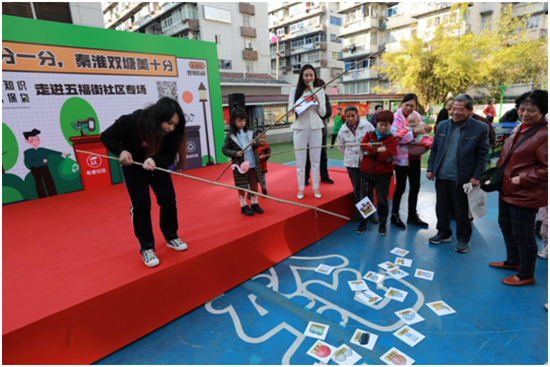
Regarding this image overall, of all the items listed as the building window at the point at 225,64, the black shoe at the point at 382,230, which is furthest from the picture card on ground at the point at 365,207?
the building window at the point at 225,64

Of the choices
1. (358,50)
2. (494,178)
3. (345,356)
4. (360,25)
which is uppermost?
(360,25)

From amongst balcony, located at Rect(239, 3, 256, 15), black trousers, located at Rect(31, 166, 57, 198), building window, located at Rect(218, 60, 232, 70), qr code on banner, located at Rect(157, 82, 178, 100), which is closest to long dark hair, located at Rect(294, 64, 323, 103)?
qr code on banner, located at Rect(157, 82, 178, 100)

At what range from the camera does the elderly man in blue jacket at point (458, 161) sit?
231cm

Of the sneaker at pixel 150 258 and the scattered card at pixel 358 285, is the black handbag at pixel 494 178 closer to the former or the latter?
the scattered card at pixel 358 285

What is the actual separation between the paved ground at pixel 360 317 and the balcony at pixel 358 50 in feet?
78.4

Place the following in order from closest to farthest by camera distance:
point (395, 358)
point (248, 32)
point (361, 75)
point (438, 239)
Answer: point (395, 358) → point (438, 239) → point (248, 32) → point (361, 75)

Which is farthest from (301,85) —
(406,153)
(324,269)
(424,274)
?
(424,274)

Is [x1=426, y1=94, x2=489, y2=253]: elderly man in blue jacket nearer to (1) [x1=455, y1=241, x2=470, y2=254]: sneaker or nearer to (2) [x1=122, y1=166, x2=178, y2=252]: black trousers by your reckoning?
(1) [x1=455, y1=241, x2=470, y2=254]: sneaker

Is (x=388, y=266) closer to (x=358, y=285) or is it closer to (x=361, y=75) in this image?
(x=358, y=285)

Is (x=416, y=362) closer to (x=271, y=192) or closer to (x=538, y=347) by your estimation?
(x=538, y=347)

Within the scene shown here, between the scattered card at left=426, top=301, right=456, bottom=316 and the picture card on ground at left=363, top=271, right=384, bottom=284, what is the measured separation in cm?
37

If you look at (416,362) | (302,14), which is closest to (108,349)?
(416,362)

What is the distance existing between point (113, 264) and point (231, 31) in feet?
64.1

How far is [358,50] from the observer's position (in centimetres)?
2411
